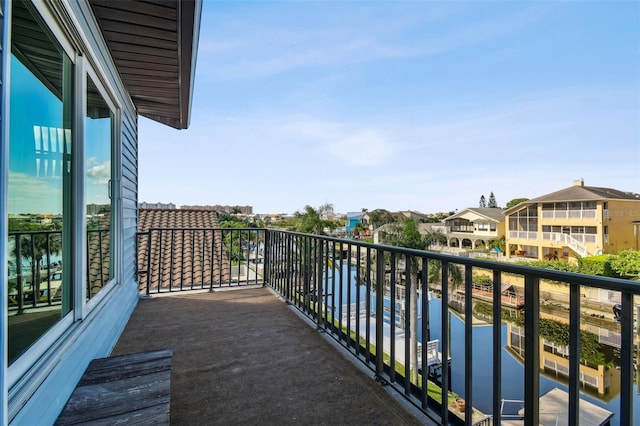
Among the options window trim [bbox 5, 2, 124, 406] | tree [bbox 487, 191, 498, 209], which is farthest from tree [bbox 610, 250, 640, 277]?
tree [bbox 487, 191, 498, 209]

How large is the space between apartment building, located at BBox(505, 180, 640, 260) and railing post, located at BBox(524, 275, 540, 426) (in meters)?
29.0

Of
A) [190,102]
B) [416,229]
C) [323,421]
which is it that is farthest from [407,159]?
[323,421]

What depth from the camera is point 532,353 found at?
1.15 meters

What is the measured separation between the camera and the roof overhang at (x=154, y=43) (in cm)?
215

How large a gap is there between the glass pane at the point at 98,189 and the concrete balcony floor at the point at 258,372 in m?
0.80

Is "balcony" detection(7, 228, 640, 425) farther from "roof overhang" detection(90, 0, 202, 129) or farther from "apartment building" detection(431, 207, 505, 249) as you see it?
"apartment building" detection(431, 207, 505, 249)

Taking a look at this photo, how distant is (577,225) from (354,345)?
29.0 meters

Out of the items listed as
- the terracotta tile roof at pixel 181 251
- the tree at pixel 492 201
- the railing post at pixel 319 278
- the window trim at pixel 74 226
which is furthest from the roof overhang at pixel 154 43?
the tree at pixel 492 201

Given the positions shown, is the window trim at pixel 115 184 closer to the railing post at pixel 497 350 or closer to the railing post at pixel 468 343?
the railing post at pixel 468 343

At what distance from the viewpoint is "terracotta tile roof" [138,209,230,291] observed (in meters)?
4.86

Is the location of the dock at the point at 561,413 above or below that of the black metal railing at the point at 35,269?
below

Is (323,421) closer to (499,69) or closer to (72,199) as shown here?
(72,199)

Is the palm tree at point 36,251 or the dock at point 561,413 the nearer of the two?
the dock at point 561,413

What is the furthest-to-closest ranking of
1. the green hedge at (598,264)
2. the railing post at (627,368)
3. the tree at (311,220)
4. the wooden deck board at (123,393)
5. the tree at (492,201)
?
the tree at (492,201)
the tree at (311,220)
the green hedge at (598,264)
the wooden deck board at (123,393)
the railing post at (627,368)
